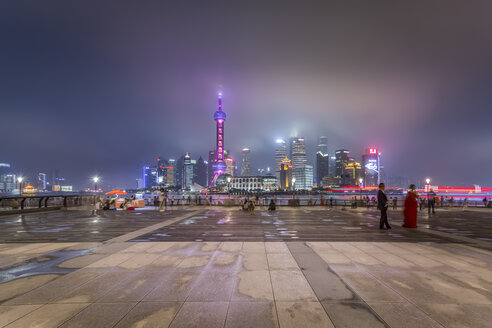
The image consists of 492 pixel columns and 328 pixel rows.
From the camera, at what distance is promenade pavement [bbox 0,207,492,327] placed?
3801mm

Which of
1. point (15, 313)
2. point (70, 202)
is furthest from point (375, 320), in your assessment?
point (70, 202)

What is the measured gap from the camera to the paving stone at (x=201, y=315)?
3600mm

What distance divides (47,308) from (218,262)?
367 cm

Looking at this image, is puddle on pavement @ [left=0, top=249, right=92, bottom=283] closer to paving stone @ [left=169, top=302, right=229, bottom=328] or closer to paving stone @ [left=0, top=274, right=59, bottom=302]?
paving stone @ [left=0, top=274, right=59, bottom=302]

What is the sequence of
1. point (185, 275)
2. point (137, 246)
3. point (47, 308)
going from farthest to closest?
point (137, 246) → point (185, 275) → point (47, 308)

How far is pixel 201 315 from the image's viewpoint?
387 cm

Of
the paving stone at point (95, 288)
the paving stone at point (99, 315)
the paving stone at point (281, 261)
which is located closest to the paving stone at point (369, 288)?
the paving stone at point (281, 261)

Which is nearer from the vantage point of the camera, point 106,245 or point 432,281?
point 432,281

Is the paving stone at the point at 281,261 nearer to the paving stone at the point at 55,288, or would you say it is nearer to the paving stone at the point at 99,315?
the paving stone at the point at 99,315

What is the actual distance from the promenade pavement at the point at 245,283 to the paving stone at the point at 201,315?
0.02 meters

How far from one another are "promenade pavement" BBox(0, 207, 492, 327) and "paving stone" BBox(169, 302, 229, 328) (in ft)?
0.05

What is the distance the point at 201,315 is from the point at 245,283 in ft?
4.82

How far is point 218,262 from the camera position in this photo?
6625mm

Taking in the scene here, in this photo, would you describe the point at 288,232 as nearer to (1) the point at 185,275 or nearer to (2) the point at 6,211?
(1) the point at 185,275
